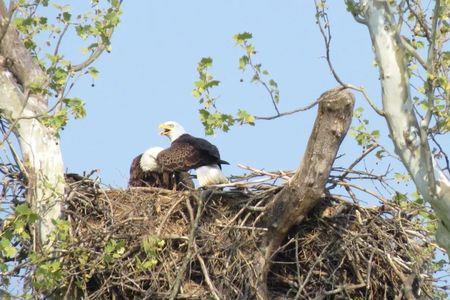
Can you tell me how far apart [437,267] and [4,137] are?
3.69 meters

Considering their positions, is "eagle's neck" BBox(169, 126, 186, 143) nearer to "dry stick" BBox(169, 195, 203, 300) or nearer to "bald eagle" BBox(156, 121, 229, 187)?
"bald eagle" BBox(156, 121, 229, 187)

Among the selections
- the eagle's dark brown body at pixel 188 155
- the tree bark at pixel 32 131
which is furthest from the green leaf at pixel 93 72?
the eagle's dark brown body at pixel 188 155

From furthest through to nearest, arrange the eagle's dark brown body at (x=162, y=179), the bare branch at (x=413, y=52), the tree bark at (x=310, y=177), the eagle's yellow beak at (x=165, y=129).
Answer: the eagle's yellow beak at (x=165, y=129) → the eagle's dark brown body at (x=162, y=179) → the tree bark at (x=310, y=177) → the bare branch at (x=413, y=52)

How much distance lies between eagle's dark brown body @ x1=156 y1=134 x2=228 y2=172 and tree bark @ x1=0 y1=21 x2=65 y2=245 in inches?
96.1

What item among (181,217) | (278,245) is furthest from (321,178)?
(181,217)

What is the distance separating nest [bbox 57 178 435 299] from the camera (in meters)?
10.3

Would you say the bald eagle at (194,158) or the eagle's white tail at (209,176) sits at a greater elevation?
the bald eagle at (194,158)

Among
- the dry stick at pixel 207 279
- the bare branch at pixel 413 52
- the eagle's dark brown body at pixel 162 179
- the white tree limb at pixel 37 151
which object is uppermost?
the bare branch at pixel 413 52

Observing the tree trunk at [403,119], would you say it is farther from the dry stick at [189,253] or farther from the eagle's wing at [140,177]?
the eagle's wing at [140,177]

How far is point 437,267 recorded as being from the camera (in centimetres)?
998

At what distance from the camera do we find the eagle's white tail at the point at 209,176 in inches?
470

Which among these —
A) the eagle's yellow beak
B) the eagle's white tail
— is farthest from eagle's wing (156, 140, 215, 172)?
the eagle's yellow beak

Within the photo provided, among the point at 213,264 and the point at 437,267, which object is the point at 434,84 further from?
the point at 213,264

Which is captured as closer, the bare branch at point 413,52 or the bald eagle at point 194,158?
the bare branch at point 413,52
